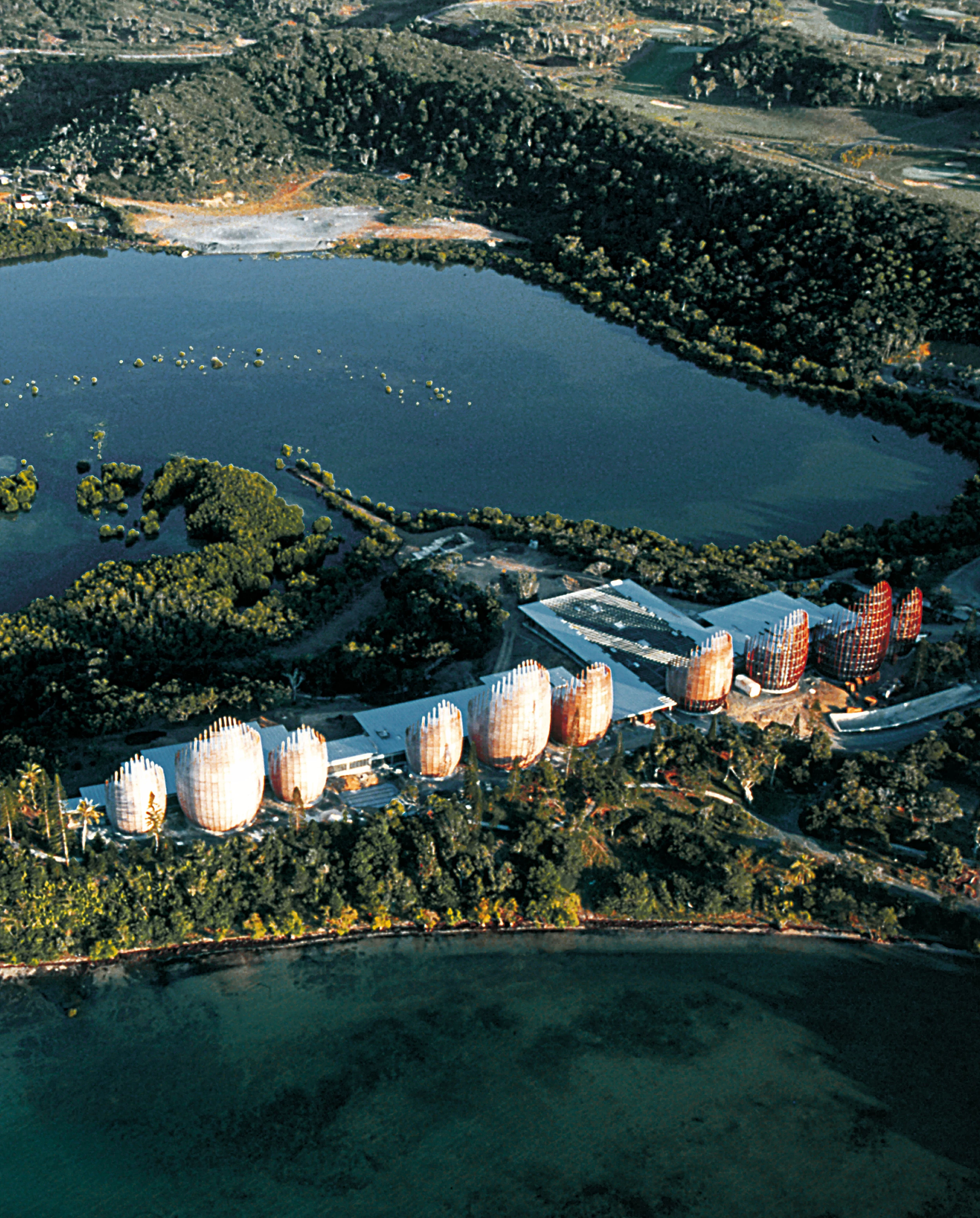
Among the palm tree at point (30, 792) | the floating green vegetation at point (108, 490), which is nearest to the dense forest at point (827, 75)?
the floating green vegetation at point (108, 490)

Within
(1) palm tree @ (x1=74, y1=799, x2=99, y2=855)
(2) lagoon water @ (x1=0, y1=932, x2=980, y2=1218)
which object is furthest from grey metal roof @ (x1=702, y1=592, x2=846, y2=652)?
(1) palm tree @ (x1=74, y1=799, x2=99, y2=855)

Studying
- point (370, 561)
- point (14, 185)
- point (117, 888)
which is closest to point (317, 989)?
point (117, 888)

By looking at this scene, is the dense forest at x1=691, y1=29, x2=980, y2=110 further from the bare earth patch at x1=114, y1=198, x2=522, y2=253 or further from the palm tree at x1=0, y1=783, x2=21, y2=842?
the palm tree at x1=0, y1=783, x2=21, y2=842

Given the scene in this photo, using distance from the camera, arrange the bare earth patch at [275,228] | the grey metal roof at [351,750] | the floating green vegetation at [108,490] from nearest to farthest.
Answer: the grey metal roof at [351,750], the floating green vegetation at [108,490], the bare earth patch at [275,228]

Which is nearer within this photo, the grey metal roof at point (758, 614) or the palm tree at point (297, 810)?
the palm tree at point (297, 810)

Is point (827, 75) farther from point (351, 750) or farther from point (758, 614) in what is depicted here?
point (351, 750)

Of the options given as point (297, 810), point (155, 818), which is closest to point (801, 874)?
point (297, 810)

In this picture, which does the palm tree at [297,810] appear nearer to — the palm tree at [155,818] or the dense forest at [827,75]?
the palm tree at [155,818]
